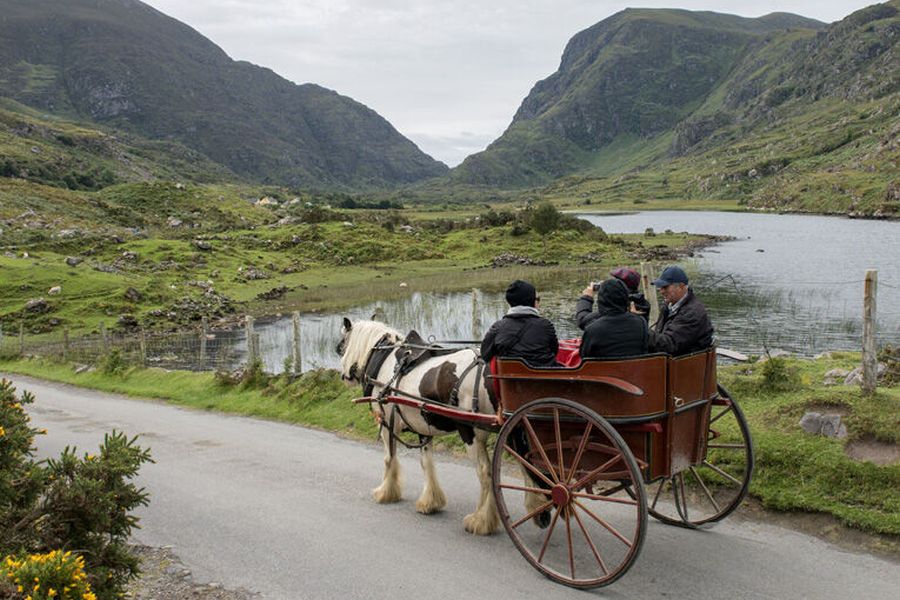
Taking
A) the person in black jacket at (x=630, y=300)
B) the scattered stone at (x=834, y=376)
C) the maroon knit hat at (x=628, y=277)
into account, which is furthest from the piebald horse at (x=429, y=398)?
the scattered stone at (x=834, y=376)

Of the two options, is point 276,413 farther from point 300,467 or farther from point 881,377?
point 881,377

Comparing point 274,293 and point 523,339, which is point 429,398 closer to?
point 523,339

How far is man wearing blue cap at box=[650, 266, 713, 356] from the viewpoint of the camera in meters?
6.48

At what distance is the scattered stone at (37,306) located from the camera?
123 feet

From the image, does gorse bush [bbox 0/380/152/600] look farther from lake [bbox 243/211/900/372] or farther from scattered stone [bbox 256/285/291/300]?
scattered stone [bbox 256/285/291/300]

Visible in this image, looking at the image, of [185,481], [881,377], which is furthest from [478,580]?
[881,377]

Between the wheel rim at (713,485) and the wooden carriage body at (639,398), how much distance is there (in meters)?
0.63

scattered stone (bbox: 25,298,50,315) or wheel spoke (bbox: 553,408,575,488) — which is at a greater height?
wheel spoke (bbox: 553,408,575,488)

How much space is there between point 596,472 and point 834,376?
803 cm

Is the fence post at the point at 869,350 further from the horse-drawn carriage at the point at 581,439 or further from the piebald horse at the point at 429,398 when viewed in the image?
the piebald horse at the point at 429,398

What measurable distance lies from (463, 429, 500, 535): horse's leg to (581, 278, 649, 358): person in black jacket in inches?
70.0

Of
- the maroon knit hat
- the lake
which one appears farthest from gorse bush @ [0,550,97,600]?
the lake

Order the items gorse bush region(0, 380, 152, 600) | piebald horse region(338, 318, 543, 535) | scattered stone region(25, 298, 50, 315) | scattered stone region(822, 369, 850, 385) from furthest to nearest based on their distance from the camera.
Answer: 1. scattered stone region(25, 298, 50, 315)
2. scattered stone region(822, 369, 850, 385)
3. piebald horse region(338, 318, 543, 535)
4. gorse bush region(0, 380, 152, 600)

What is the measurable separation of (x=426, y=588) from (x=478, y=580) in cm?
51
